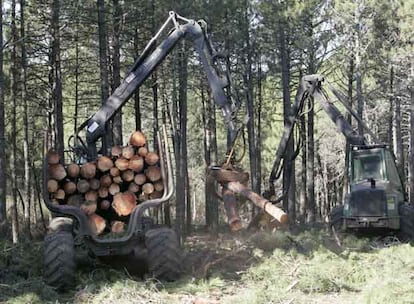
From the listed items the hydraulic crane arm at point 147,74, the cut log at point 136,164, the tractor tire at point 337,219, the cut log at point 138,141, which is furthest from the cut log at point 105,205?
the tractor tire at point 337,219

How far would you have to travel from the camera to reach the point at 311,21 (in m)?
21.0

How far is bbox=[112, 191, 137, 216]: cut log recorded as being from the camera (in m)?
8.89

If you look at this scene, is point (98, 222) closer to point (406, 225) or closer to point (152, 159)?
point (152, 159)

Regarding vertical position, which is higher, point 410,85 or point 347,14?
point 347,14

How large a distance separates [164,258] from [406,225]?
723 centimetres

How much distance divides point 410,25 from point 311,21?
3.71m

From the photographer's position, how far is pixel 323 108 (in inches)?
567

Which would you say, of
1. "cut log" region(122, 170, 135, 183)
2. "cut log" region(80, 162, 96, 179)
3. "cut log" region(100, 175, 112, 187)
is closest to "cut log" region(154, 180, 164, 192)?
"cut log" region(122, 170, 135, 183)

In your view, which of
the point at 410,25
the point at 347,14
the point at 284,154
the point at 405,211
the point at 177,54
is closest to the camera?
the point at 405,211

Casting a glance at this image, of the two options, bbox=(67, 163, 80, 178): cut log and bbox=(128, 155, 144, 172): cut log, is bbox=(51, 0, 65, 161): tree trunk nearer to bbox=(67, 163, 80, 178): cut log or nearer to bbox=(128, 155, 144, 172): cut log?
bbox=(67, 163, 80, 178): cut log

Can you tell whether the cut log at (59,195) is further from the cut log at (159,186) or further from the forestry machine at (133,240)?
the cut log at (159,186)

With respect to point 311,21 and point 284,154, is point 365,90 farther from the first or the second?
point 284,154

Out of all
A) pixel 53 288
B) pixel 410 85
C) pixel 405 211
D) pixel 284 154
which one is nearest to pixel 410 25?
pixel 410 85

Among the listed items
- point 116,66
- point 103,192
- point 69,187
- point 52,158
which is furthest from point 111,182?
point 116,66
